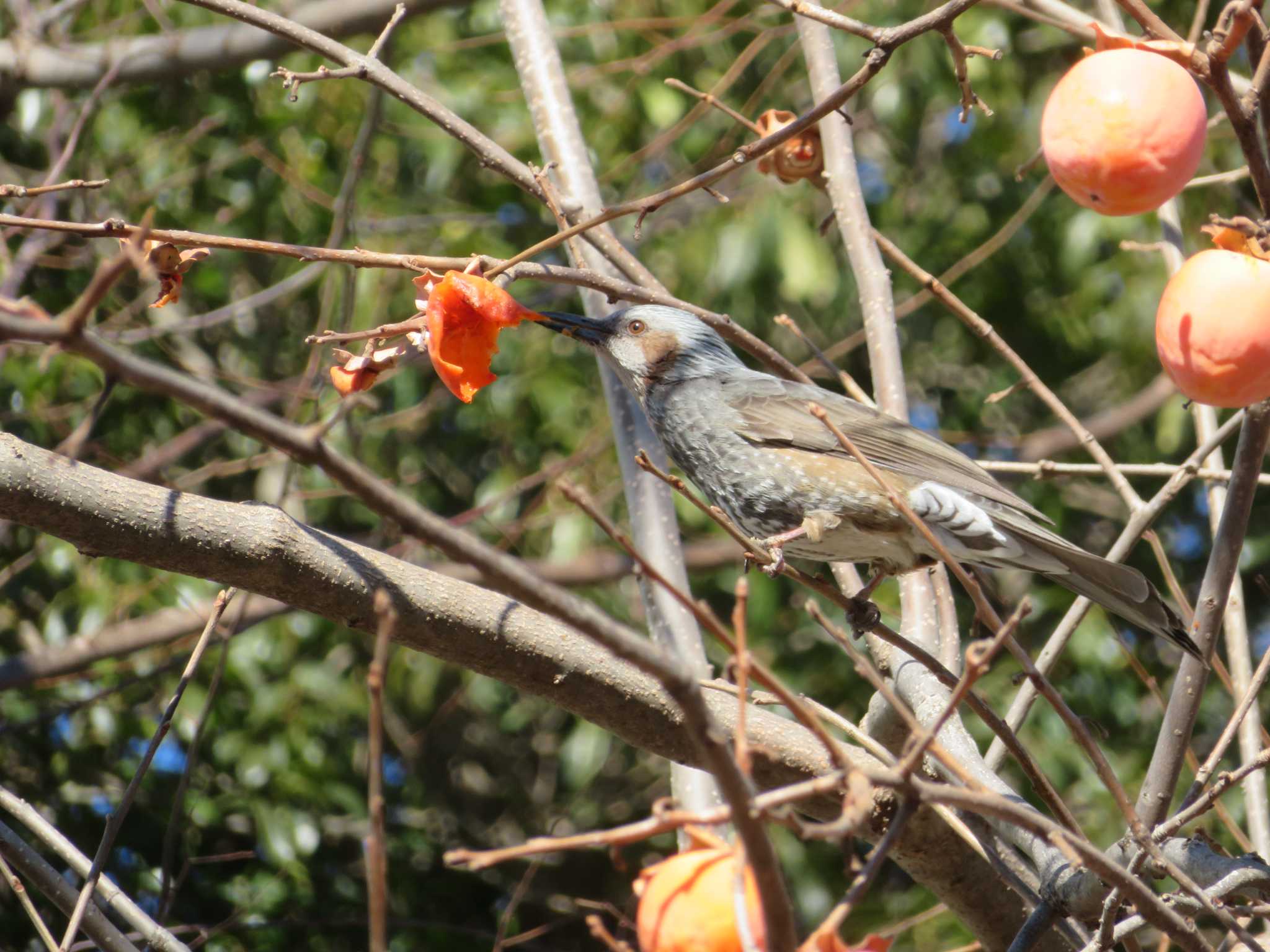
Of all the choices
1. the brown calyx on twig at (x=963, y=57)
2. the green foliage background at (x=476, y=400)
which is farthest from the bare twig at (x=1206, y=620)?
the green foliage background at (x=476, y=400)

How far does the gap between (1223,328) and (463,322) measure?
3.56 ft

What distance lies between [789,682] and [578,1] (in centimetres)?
268

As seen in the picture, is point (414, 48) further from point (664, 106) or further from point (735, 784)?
point (735, 784)

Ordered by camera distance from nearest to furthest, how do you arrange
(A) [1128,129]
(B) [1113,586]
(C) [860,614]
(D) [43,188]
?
(A) [1128,129], (D) [43,188], (B) [1113,586], (C) [860,614]

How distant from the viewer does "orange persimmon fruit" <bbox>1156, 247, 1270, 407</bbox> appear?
5.83ft

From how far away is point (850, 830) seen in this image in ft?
3.81

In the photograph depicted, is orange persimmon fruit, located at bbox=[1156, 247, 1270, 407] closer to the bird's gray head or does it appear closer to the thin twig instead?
the thin twig

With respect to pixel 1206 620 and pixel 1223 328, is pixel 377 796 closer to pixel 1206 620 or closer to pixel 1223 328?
pixel 1223 328

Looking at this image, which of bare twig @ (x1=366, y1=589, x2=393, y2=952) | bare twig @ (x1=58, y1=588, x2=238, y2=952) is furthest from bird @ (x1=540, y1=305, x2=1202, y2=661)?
bare twig @ (x1=366, y1=589, x2=393, y2=952)

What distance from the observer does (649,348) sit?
3764 millimetres

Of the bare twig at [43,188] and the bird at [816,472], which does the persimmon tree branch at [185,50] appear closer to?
the bird at [816,472]

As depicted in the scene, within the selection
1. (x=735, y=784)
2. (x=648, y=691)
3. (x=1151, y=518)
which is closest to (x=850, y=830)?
(x=735, y=784)

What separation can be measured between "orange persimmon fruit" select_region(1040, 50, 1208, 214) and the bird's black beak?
1794 millimetres

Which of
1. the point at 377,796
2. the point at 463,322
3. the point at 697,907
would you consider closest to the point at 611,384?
the point at 463,322
